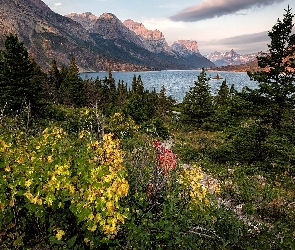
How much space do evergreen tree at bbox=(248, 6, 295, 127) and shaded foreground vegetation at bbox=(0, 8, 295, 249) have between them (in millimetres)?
61

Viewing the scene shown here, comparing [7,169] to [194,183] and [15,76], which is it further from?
[15,76]

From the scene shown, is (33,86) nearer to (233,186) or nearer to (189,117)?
(189,117)

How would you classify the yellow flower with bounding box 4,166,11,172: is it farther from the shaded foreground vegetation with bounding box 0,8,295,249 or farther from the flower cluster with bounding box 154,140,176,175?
the flower cluster with bounding box 154,140,176,175

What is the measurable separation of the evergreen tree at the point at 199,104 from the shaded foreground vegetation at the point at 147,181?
646 centimetres

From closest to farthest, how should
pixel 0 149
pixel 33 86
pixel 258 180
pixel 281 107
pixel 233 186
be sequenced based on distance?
1. pixel 0 149
2. pixel 233 186
3. pixel 258 180
4. pixel 281 107
5. pixel 33 86

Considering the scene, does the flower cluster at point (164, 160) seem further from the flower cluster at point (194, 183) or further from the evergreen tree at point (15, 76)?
the evergreen tree at point (15, 76)

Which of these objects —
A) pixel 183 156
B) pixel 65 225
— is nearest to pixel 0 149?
pixel 65 225

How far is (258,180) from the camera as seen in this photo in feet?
46.8

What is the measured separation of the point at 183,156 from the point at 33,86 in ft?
57.1

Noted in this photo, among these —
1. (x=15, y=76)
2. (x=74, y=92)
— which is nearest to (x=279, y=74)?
(x=15, y=76)

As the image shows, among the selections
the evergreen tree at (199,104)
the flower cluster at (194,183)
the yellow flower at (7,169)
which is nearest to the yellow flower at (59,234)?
the yellow flower at (7,169)

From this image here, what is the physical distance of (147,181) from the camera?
763 centimetres

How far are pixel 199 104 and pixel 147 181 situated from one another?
86.9 feet

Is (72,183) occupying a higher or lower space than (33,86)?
lower
